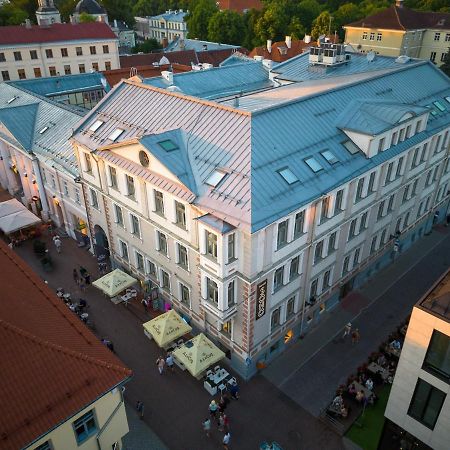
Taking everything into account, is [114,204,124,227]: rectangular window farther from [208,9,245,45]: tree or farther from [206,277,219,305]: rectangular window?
[208,9,245,45]: tree

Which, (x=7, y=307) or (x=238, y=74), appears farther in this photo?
(x=238, y=74)

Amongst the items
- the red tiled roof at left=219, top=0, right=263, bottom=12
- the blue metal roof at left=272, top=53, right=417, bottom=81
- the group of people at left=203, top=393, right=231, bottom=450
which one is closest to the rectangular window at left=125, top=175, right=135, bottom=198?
the group of people at left=203, top=393, right=231, bottom=450

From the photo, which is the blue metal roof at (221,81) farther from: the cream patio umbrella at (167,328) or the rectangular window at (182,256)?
the cream patio umbrella at (167,328)

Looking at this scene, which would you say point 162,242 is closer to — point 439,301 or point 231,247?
point 231,247

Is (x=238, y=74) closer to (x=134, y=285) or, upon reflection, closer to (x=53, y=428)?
(x=134, y=285)

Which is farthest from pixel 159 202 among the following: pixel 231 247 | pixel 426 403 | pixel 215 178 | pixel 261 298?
pixel 426 403

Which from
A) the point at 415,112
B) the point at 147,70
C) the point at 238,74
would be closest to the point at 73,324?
the point at 415,112
